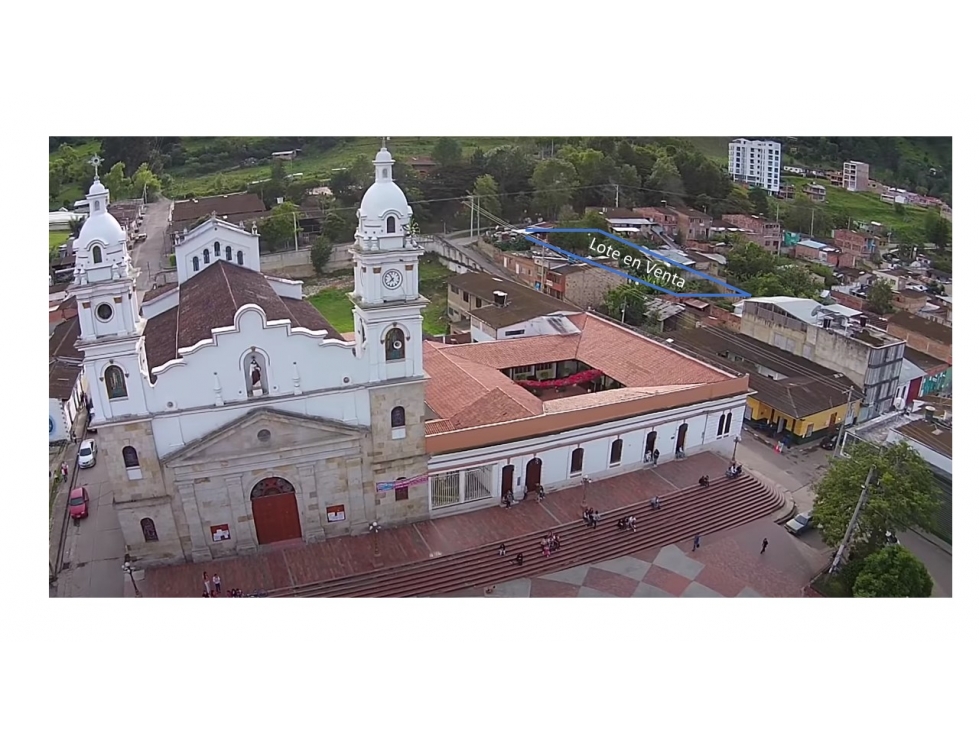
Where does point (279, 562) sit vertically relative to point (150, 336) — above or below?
below

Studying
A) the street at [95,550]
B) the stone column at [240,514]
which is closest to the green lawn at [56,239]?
the street at [95,550]

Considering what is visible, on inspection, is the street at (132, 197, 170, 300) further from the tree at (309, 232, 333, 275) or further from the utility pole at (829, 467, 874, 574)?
the utility pole at (829, 467, 874, 574)

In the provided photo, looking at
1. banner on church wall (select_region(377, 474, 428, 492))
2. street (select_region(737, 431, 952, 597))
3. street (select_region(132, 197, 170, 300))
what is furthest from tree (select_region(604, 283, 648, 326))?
street (select_region(132, 197, 170, 300))

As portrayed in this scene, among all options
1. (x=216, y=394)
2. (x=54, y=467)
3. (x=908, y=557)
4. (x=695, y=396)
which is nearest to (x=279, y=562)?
(x=216, y=394)

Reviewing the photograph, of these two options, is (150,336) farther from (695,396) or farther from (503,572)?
(695,396)

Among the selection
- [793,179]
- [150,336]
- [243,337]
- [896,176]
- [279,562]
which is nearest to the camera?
[243,337]

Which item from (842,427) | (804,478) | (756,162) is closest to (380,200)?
(804,478)

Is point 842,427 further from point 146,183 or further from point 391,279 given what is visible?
point 146,183

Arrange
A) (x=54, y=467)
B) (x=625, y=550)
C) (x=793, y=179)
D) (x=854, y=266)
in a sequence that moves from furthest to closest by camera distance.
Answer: (x=854, y=266) → (x=793, y=179) → (x=54, y=467) → (x=625, y=550)
